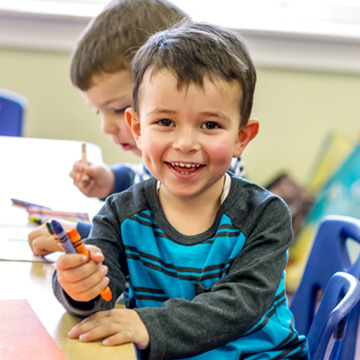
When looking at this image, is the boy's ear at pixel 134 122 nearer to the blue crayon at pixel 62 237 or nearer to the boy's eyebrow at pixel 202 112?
the boy's eyebrow at pixel 202 112

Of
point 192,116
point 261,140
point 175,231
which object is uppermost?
point 192,116

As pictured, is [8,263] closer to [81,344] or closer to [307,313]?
[81,344]

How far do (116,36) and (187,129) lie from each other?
2.07ft

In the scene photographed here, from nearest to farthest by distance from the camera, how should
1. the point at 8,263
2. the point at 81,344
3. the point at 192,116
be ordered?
the point at 81,344
the point at 192,116
the point at 8,263

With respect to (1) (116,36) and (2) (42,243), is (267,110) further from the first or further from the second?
(2) (42,243)

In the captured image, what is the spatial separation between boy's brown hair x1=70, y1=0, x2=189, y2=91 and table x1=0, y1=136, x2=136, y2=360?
0.27m

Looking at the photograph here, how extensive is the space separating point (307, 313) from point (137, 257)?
490 millimetres

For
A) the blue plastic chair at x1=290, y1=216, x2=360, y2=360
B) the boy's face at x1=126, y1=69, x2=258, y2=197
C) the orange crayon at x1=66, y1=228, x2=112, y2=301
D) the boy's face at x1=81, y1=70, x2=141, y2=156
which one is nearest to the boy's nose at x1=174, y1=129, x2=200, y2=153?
the boy's face at x1=126, y1=69, x2=258, y2=197

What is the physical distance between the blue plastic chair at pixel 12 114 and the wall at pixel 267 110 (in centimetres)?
56

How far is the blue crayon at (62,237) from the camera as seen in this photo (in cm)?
71

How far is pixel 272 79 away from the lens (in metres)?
2.77

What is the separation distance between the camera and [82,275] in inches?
31.3

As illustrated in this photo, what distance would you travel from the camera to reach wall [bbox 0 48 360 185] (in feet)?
9.00

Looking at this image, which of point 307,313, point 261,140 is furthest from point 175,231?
point 261,140
